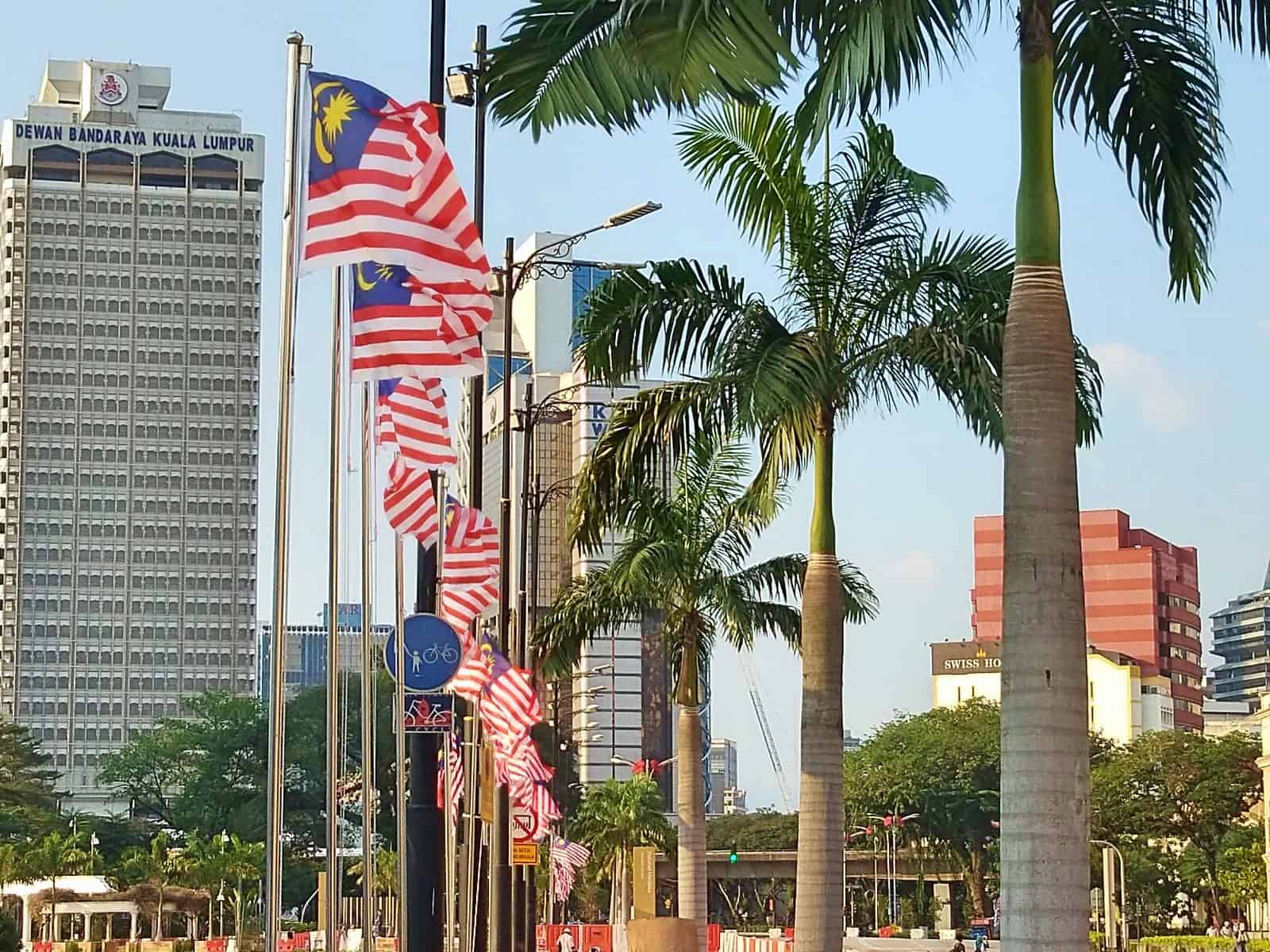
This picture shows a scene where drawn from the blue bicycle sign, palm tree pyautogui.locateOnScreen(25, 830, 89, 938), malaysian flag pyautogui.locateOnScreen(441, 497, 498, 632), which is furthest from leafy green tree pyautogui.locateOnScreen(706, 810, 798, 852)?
the blue bicycle sign

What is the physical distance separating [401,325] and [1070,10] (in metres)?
5.25

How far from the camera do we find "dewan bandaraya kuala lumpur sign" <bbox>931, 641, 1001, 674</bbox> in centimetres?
17462

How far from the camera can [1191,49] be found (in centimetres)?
1430

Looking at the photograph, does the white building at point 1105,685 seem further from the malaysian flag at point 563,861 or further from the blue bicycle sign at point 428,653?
the blue bicycle sign at point 428,653

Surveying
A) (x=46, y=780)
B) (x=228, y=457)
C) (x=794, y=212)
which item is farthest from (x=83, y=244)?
(x=794, y=212)

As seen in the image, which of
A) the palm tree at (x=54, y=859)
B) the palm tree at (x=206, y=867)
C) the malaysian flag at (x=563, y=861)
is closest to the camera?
the malaysian flag at (x=563, y=861)

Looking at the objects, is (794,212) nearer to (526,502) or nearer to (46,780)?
(526,502)

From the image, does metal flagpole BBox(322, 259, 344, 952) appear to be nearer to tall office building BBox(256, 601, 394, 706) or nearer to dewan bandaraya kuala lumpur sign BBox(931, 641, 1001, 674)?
tall office building BBox(256, 601, 394, 706)

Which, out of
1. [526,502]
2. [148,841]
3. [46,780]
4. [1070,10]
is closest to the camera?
[1070,10]

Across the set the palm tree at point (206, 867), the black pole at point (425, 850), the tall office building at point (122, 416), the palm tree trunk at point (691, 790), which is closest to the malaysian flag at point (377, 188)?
the black pole at point (425, 850)

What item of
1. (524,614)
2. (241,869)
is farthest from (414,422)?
(241,869)

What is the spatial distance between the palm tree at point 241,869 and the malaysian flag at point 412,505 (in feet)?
229

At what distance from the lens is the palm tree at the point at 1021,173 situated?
11.4 metres

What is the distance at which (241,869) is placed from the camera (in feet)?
293
